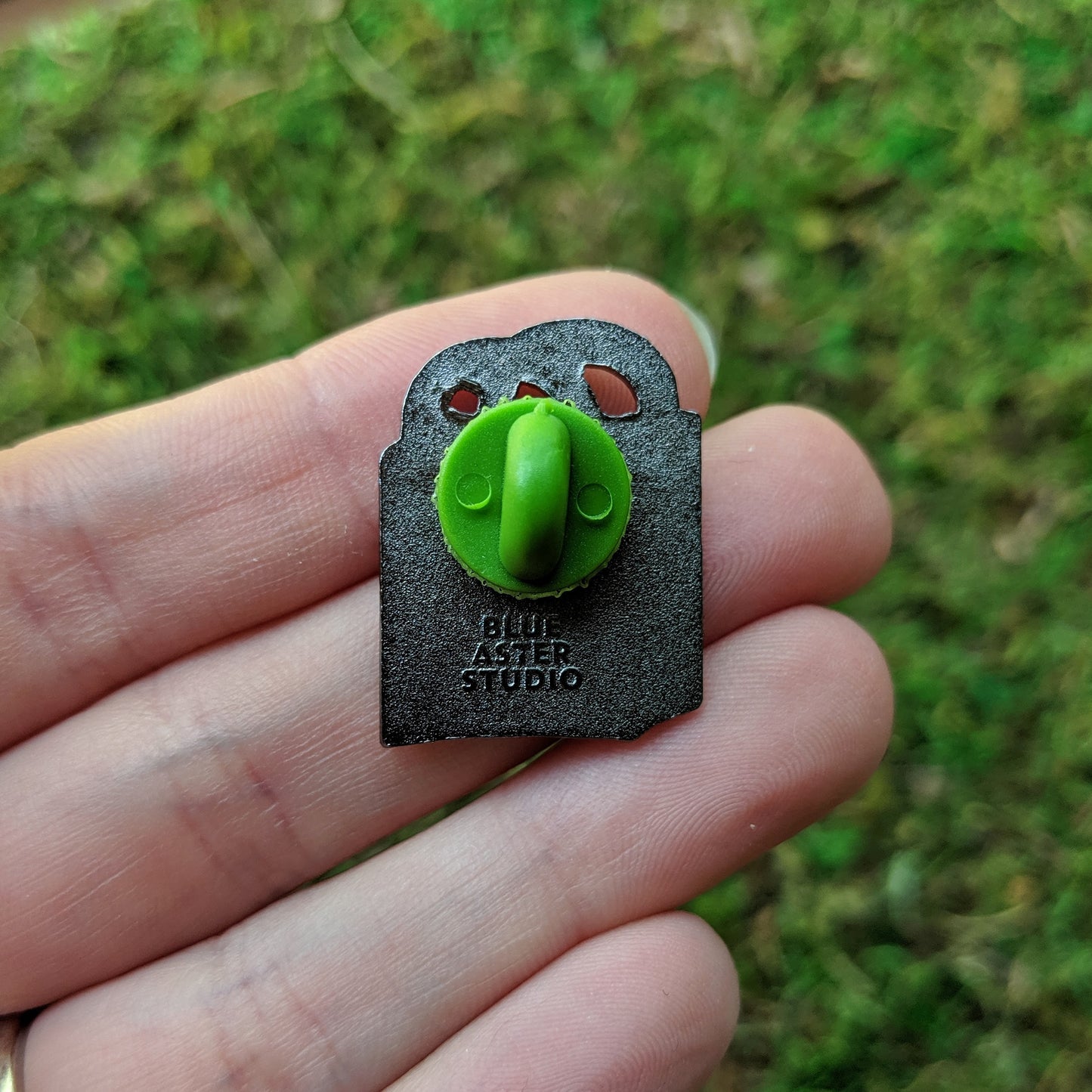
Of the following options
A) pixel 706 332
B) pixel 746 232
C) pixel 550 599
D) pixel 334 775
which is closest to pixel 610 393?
pixel 550 599

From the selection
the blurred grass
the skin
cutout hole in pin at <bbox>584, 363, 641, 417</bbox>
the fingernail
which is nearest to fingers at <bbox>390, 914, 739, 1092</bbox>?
the skin

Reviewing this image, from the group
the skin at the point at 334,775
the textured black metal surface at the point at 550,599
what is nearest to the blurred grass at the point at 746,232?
the skin at the point at 334,775

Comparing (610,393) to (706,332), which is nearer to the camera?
(610,393)

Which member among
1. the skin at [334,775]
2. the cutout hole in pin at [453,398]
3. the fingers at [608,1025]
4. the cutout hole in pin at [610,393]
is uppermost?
the cutout hole in pin at [453,398]

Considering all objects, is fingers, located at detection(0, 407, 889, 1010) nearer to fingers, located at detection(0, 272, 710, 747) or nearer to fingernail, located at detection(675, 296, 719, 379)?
fingers, located at detection(0, 272, 710, 747)

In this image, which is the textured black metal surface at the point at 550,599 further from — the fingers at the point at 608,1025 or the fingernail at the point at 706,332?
the fingernail at the point at 706,332

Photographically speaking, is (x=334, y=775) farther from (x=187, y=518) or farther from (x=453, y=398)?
(x=453, y=398)

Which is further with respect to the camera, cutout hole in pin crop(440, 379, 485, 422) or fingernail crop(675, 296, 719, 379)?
fingernail crop(675, 296, 719, 379)

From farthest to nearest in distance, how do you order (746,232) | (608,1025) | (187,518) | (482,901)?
(746,232) < (187,518) < (482,901) < (608,1025)
